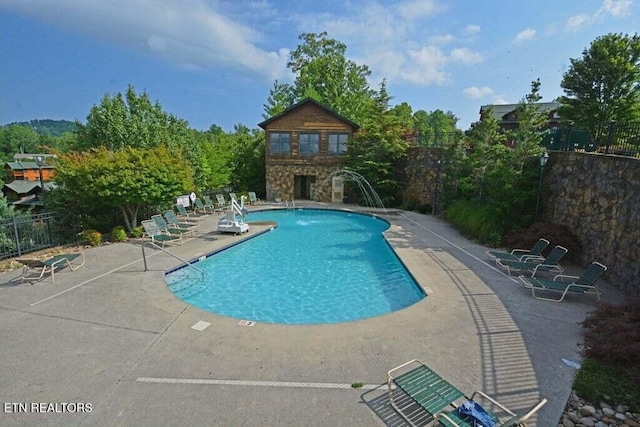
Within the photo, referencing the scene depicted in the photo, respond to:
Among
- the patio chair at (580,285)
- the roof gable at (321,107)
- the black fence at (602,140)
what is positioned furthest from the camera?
Answer: the roof gable at (321,107)

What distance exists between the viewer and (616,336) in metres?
4.49

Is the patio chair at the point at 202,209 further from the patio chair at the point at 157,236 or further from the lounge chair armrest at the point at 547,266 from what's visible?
the lounge chair armrest at the point at 547,266

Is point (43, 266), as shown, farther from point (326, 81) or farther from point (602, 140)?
point (326, 81)

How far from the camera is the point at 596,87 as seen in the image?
19.1 metres

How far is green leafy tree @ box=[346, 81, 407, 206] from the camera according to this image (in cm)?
1920

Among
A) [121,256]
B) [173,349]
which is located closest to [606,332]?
[173,349]

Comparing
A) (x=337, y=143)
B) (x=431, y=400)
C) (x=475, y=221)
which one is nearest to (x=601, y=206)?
(x=475, y=221)

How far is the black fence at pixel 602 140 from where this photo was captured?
315 inches

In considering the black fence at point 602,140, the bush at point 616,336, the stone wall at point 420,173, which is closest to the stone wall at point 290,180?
the stone wall at point 420,173

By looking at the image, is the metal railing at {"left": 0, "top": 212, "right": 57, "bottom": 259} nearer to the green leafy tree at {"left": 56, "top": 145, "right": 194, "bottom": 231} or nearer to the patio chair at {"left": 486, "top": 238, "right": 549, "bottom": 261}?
the green leafy tree at {"left": 56, "top": 145, "right": 194, "bottom": 231}

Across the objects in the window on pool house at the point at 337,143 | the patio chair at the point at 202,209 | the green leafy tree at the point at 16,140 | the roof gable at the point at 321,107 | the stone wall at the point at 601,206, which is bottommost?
the patio chair at the point at 202,209

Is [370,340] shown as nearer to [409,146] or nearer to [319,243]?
[319,243]

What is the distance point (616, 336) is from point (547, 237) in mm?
5416

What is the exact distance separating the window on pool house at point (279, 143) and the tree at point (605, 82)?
18155mm
